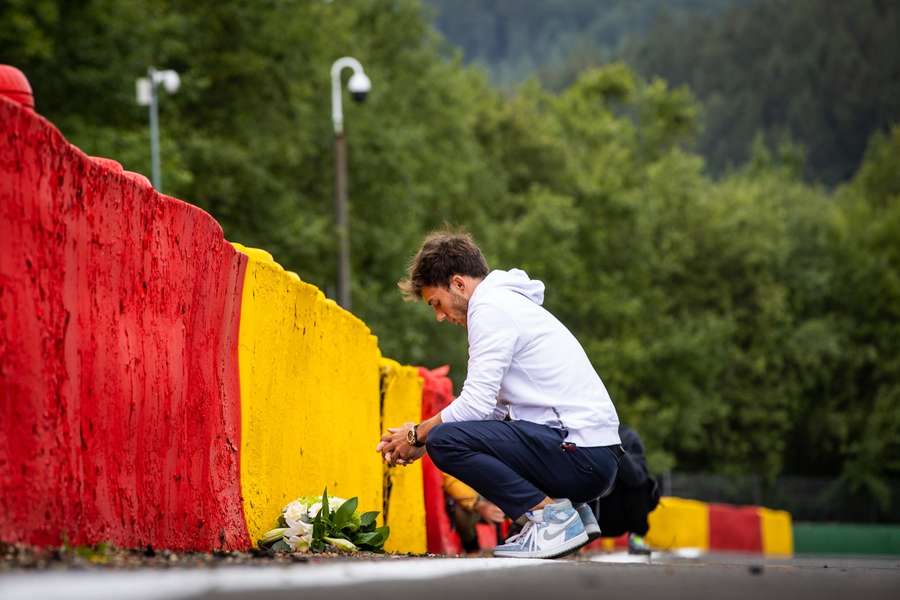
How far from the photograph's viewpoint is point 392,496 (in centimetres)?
1008

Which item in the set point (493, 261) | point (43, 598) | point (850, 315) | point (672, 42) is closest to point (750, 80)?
point (672, 42)

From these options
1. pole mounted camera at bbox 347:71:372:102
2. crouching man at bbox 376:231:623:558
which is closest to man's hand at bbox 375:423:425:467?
crouching man at bbox 376:231:623:558

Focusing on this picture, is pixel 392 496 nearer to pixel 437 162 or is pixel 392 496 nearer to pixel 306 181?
pixel 306 181

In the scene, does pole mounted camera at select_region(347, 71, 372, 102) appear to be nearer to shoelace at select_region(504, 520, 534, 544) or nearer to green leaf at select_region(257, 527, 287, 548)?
shoelace at select_region(504, 520, 534, 544)

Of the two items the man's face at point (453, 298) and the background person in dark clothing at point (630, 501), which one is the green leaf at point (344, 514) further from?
the background person in dark clothing at point (630, 501)

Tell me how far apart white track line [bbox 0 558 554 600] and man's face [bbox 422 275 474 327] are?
116 inches

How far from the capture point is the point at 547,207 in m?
51.2

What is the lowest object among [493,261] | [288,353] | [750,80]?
[288,353]

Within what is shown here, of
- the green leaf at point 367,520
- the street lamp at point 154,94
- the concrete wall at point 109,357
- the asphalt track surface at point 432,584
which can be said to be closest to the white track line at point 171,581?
the asphalt track surface at point 432,584

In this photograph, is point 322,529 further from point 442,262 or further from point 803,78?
point 803,78

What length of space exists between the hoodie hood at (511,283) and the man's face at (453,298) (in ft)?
0.34

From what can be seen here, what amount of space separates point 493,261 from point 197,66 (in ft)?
38.2

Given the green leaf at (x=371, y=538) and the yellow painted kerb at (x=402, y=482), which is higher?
the yellow painted kerb at (x=402, y=482)

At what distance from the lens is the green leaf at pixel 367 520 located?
754cm
